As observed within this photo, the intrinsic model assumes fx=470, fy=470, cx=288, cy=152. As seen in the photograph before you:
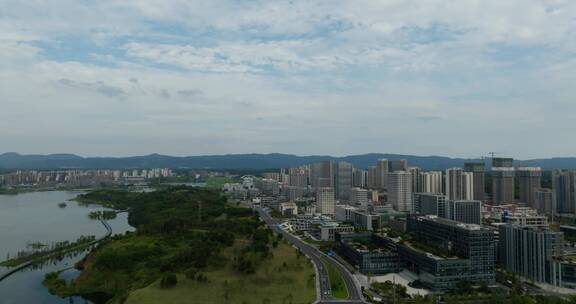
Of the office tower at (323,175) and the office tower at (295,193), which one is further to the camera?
the office tower at (323,175)

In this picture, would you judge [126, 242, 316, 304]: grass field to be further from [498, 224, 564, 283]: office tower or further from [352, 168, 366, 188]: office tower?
[352, 168, 366, 188]: office tower

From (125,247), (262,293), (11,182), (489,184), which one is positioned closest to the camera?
(262,293)

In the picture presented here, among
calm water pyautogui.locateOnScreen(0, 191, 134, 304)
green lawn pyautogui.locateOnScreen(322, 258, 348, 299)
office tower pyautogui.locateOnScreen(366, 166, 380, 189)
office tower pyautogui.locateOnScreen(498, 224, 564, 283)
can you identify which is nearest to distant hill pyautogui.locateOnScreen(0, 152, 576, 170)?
office tower pyautogui.locateOnScreen(366, 166, 380, 189)

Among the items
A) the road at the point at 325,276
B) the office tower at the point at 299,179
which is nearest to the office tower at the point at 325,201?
the road at the point at 325,276

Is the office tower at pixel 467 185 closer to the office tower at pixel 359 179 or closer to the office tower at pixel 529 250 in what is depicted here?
the office tower at pixel 359 179

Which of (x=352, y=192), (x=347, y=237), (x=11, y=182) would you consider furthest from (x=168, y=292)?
(x=11, y=182)

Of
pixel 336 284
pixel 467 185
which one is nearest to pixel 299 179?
pixel 467 185

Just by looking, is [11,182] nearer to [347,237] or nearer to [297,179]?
[297,179]
